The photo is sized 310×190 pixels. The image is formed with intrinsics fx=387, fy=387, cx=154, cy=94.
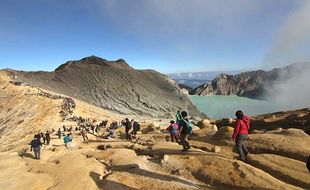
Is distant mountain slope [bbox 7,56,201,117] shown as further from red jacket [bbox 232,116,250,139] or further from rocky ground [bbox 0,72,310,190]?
red jacket [bbox 232,116,250,139]

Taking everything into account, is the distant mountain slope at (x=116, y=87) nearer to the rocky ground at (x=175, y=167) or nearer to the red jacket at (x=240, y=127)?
the rocky ground at (x=175, y=167)

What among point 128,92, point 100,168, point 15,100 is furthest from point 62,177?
point 128,92

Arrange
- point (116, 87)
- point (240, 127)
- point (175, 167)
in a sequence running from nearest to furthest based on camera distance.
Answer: point (240, 127), point (175, 167), point (116, 87)

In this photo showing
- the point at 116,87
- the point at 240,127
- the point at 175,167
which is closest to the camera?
the point at 240,127

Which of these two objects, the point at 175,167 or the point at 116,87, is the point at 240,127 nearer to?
the point at 175,167

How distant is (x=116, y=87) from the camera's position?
137m

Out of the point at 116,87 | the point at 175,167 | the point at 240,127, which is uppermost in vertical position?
the point at 116,87

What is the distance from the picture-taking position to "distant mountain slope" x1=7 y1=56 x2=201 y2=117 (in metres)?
126

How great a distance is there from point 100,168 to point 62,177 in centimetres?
204

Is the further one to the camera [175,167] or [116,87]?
[116,87]

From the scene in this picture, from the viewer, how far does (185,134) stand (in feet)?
61.0

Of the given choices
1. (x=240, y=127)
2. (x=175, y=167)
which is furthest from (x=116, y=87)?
(x=240, y=127)

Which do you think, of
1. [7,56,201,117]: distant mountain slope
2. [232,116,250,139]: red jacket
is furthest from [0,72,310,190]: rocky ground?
[7,56,201,117]: distant mountain slope

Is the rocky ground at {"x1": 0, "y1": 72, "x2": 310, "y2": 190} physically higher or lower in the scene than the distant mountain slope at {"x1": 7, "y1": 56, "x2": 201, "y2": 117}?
lower
